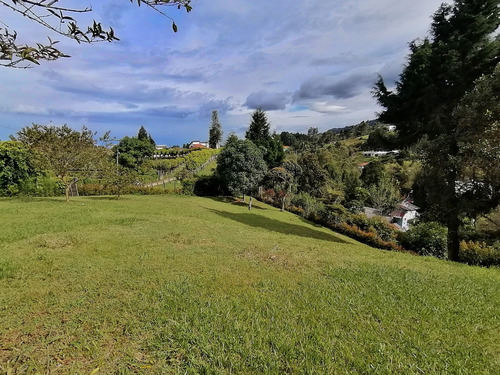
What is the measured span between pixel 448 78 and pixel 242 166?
1460 centimetres

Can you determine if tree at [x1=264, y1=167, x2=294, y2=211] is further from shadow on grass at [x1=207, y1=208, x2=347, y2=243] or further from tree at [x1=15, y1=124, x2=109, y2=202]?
tree at [x1=15, y1=124, x2=109, y2=202]

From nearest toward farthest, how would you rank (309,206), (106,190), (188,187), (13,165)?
(13,165)
(106,190)
(309,206)
(188,187)

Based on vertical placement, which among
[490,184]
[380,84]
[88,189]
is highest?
[380,84]

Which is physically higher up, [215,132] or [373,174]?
[215,132]

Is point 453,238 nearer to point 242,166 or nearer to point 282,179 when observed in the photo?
point 282,179

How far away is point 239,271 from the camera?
4875mm

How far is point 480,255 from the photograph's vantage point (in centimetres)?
1104

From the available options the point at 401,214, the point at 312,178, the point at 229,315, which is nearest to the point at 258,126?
the point at 312,178

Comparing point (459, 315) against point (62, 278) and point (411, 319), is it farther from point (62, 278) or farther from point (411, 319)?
point (62, 278)

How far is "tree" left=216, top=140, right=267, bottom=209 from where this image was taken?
21641 millimetres

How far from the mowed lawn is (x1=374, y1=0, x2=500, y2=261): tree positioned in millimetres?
5139

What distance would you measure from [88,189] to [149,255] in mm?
19293

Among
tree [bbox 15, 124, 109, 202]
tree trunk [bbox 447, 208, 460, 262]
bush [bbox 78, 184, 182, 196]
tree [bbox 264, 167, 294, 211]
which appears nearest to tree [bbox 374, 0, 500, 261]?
tree trunk [bbox 447, 208, 460, 262]

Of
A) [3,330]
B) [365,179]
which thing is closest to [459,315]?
[3,330]
